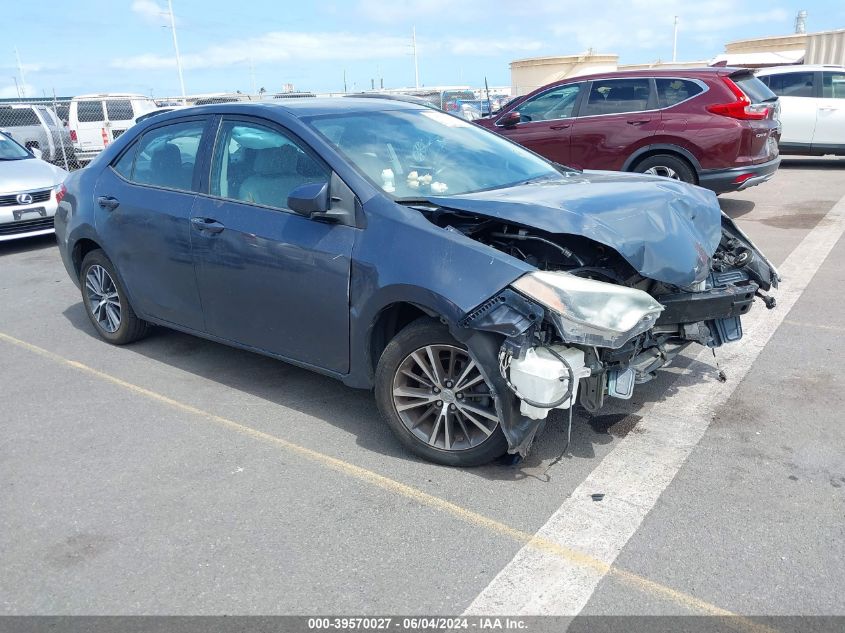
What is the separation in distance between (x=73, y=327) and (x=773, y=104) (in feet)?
28.7

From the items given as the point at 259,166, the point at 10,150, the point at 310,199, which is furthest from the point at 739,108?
the point at 10,150

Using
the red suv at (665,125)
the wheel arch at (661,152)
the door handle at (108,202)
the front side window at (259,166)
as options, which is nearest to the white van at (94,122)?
the red suv at (665,125)

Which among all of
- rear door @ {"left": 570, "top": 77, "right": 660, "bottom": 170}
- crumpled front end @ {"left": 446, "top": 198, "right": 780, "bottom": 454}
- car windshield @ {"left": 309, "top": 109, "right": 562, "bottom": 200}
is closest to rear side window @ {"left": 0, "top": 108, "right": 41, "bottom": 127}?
rear door @ {"left": 570, "top": 77, "right": 660, "bottom": 170}

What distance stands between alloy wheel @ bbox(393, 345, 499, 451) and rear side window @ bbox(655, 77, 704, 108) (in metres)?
7.29

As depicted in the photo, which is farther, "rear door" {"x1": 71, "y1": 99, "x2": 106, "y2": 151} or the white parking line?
"rear door" {"x1": 71, "y1": 99, "x2": 106, "y2": 151}

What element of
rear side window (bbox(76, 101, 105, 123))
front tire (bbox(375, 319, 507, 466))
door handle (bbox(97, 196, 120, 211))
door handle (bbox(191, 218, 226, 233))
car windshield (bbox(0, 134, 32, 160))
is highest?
rear side window (bbox(76, 101, 105, 123))

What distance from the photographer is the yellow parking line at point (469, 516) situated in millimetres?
2697

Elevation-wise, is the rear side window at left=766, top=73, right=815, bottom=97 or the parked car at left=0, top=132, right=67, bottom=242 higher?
the rear side window at left=766, top=73, right=815, bottom=97

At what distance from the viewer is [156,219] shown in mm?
4875

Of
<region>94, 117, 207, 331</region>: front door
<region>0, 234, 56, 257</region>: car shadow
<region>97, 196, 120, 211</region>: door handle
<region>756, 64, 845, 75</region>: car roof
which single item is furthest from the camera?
<region>756, 64, 845, 75</region>: car roof

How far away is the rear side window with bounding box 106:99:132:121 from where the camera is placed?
A: 1973 cm

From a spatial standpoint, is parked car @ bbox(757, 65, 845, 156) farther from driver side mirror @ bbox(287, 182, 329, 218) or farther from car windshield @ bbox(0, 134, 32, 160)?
car windshield @ bbox(0, 134, 32, 160)

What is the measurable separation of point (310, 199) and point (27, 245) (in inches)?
334

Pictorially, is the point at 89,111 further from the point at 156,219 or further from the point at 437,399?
the point at 437,399
